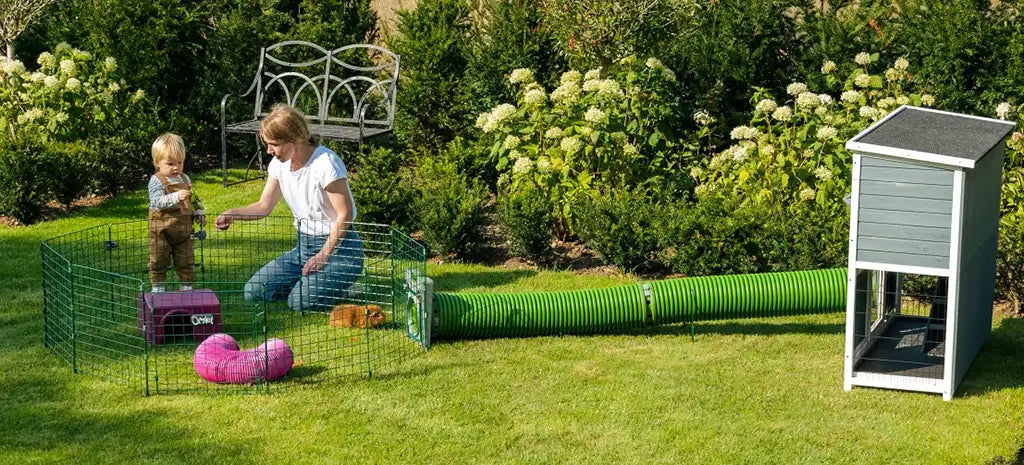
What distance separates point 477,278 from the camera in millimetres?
9211

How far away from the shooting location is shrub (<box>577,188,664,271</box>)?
30.0ft

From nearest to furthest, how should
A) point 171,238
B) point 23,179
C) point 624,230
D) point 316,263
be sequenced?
point 316,263 → point 171,238 → point 624,230 → point 23,179

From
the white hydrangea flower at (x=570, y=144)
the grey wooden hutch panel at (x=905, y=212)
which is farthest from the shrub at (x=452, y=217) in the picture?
the grey wooden hutch panel at (x=905, y=212)

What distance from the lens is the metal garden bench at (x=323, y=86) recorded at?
39.9ft

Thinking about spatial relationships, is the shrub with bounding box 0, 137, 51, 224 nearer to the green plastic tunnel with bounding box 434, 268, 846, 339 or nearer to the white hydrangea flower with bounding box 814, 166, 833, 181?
the green plastic tunnel with bounding box 434, 268, 846, 339

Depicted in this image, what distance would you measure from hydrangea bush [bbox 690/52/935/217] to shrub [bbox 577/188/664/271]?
53 cm

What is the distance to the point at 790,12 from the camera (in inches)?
456

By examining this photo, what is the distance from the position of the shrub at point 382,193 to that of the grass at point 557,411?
2.31m

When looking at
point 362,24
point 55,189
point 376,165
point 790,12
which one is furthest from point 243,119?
point 790,12

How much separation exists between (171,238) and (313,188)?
0.97 meters

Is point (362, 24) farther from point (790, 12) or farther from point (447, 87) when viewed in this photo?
point (790, 12)

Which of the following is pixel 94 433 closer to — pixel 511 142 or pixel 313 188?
pixel 313 188

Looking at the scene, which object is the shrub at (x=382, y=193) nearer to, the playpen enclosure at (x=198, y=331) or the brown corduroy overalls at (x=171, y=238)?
the playpen enclosure at (x=198, y=331)

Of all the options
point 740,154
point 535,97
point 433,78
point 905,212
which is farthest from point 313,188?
point 433,78
